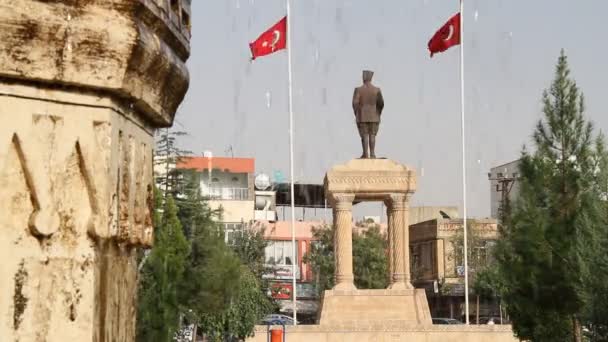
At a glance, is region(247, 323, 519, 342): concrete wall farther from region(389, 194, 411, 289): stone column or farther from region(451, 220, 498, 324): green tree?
region(451, 220, 498, 324): green tree

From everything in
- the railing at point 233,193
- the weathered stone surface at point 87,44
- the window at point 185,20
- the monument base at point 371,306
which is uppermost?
the railing at point 233,193

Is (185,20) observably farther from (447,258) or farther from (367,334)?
(447,258)

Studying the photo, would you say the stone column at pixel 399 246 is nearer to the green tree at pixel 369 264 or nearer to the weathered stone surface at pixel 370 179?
the weathered stone surface at pixel 370 179

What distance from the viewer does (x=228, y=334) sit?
37062 mm

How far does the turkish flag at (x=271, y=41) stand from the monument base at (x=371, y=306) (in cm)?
814

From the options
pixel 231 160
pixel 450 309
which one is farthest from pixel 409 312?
pixel 231 160

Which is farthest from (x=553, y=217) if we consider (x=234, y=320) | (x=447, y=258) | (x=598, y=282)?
(x=447, y=258)

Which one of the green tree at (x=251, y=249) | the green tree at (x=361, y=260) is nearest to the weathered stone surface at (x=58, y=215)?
the green tree at (x=251, y=249)

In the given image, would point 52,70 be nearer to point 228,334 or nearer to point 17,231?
point 17,231

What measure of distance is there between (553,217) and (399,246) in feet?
33.4

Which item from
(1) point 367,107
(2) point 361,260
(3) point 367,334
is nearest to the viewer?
(3) point 367,334

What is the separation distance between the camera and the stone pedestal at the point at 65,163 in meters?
3.02

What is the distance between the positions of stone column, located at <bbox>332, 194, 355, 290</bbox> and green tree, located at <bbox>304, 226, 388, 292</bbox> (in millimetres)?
26045

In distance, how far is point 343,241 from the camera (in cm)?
3384
